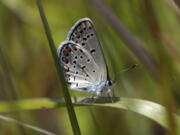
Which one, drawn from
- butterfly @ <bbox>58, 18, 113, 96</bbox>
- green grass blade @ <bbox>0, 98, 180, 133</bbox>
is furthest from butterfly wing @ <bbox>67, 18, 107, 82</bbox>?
green grass blade @ <bbox>0, 98, 180, 133</bbox>

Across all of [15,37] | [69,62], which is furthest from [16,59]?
[69,62]

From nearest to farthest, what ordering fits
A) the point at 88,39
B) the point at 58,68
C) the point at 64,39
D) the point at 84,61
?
1. the point at 58,68
2. the point at 88,39
3. the point at 84,61
4. the point at 64,39

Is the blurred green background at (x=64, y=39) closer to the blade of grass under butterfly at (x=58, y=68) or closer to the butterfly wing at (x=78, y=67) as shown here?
the butterfly wing at (x=78, y=67)

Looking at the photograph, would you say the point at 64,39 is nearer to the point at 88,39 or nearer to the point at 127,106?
the point at 88,39

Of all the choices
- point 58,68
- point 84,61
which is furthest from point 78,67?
point 58,68

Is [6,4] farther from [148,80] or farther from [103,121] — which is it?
[103,121]

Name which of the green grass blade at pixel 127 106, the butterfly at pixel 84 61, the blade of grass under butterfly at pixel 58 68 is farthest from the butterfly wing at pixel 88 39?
the blade of grass under butterfly at pixel 58 68

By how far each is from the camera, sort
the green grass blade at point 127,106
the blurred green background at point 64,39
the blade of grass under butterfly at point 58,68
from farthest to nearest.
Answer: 1. the blurred green background at point 64,39
2. the green grass blade at point 127,106
3. the blade of grass under butterfly at point 58,68
